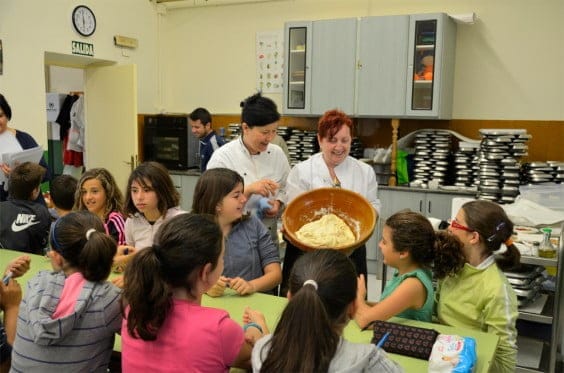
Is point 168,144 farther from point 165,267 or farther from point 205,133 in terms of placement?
point 165,267

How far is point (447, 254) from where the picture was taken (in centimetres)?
184

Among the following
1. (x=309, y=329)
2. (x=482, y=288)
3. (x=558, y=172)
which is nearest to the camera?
(x=309, y=329)

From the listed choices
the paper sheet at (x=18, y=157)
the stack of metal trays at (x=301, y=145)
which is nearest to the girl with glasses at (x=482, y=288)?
the paper sheet at (x=18, y=157)

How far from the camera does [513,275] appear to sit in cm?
262

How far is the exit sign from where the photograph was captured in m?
5.04

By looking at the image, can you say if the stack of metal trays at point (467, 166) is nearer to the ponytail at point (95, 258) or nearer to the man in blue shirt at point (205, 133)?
the man in blue shirt at point (205, 133)

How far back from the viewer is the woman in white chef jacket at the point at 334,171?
247cm

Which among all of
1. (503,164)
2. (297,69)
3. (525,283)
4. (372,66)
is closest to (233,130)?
(297,69)

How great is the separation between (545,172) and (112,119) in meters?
4.17

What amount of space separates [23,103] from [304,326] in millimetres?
4393

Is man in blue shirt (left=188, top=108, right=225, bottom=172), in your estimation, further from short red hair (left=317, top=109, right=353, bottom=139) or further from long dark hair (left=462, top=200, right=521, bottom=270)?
long dark hair (left=462, top=200, right=521, bottom=270)

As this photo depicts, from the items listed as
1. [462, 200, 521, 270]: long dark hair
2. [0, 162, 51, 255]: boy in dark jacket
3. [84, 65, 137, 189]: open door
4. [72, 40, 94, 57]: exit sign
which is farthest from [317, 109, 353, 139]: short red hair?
[72, 40, 94, 57]: exit sign

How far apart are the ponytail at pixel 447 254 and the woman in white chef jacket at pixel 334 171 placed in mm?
634

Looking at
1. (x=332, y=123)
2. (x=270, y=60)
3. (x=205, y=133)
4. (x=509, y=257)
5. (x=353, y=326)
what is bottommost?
(x=353, y=326)
